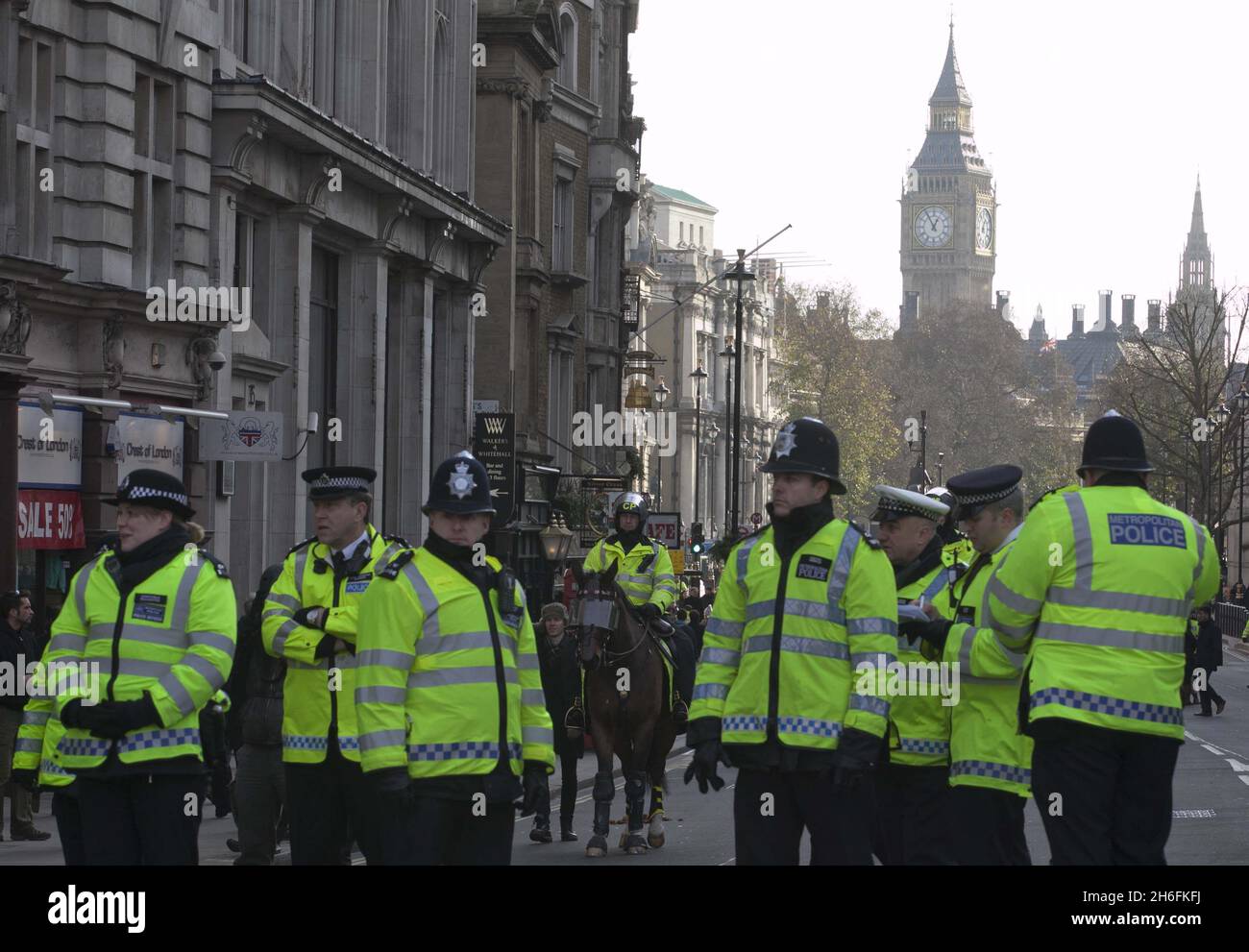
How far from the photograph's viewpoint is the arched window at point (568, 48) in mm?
50841

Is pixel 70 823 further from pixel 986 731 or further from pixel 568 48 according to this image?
pixel 568 48

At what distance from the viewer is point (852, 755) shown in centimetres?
826

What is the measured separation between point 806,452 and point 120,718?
2789 mm

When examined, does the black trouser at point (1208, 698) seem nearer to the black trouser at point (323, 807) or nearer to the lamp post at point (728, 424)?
the lamp post at point (728, 424)

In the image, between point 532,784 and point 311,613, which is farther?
point 311,613

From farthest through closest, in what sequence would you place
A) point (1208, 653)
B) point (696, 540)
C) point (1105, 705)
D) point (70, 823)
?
point (696, 540), point (1208, 653), point (70, 823), point (1105, 705)

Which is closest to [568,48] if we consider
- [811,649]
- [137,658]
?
[137,658]

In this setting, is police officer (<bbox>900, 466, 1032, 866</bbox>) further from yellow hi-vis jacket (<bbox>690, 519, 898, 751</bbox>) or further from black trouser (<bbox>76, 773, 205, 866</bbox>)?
black trouser (<bbox>76, 773, 205, 866</bbox>)

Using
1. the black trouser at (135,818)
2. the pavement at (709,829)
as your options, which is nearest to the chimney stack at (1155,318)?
the pavement at (709,829)

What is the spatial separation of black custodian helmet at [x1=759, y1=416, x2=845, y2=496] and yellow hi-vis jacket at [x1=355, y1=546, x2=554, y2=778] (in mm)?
1191

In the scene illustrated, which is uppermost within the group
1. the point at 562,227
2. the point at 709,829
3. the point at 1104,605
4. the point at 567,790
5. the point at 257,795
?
the point at 562,227

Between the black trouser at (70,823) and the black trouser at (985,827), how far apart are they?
3.52 meters
